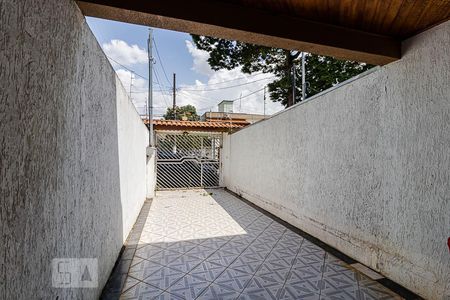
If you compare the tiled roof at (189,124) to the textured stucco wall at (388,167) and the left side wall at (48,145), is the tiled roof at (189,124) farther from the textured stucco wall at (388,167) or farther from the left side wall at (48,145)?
the left side wall at (48,145)

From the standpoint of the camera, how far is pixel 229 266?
3.46 m

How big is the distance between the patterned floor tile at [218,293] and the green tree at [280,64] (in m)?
8.07

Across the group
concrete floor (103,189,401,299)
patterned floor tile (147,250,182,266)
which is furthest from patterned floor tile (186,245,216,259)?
patterned floor tile (147,250,182,266)

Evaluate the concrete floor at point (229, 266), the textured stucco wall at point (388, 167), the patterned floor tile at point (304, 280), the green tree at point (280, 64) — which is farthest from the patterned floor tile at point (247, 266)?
the green tree at point (280, 64)

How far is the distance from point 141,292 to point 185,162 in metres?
7.99

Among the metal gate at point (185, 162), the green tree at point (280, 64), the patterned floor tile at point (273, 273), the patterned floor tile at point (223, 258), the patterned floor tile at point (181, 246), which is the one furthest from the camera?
the metal gate at point (185, 162)

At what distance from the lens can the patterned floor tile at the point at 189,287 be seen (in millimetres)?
2768

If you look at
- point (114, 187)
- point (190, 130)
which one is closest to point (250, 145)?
point (190, 130)

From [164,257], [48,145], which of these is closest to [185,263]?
[164,257]

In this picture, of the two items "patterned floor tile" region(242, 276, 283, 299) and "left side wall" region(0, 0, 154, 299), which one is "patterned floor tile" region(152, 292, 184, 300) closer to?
"left side wall" region(0, 0, 154, 299)

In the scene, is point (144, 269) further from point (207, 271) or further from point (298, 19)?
point (298, 19)

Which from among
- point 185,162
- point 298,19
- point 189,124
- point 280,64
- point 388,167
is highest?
point 280,64

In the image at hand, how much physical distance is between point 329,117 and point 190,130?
686 cm

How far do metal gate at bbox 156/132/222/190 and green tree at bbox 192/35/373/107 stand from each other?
3.48m
